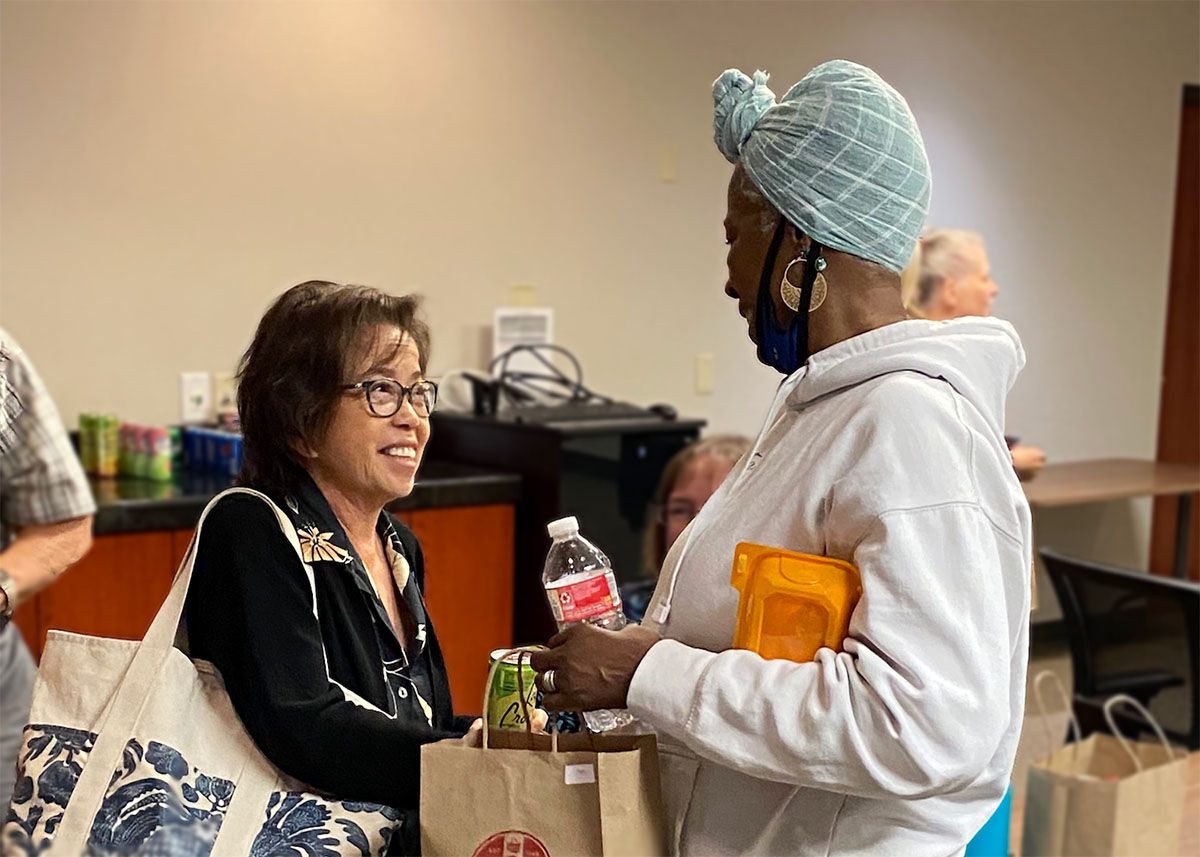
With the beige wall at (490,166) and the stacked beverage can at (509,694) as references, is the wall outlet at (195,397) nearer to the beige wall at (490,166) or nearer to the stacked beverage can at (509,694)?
the beige wall at (490,166)

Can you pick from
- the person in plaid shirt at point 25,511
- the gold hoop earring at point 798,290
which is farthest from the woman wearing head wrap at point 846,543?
the person in plaid shirt at point 25,511

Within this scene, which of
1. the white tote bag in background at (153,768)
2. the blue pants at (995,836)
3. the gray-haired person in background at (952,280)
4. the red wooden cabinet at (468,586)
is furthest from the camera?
the gray-haired person in background at (952,280)

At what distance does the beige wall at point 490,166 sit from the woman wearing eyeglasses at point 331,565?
2.41 metres

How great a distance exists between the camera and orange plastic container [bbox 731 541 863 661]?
1.34 meters

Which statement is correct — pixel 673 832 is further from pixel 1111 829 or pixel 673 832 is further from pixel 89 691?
pixel 1111 829

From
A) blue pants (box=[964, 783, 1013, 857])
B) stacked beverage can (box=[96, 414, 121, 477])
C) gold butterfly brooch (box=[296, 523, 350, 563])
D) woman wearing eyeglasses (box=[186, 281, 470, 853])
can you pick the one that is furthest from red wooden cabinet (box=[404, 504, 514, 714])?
gold butterfly brooch (box=[296, 523, 350, 563])

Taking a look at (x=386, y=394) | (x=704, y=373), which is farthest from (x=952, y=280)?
(x=386, y=394)

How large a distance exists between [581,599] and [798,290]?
1.29 ft

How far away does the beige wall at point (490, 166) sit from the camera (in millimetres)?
3992

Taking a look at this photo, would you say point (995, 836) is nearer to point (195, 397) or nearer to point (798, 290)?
point (798, 290)

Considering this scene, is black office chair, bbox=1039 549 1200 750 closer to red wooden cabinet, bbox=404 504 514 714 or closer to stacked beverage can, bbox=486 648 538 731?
red wooden cabinet, bbox=404 504 514 714

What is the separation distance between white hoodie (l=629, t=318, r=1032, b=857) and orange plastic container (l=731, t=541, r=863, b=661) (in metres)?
0.02

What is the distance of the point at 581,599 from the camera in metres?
1.54

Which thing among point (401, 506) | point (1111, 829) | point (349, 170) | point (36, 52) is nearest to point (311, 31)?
point (349, 170)
